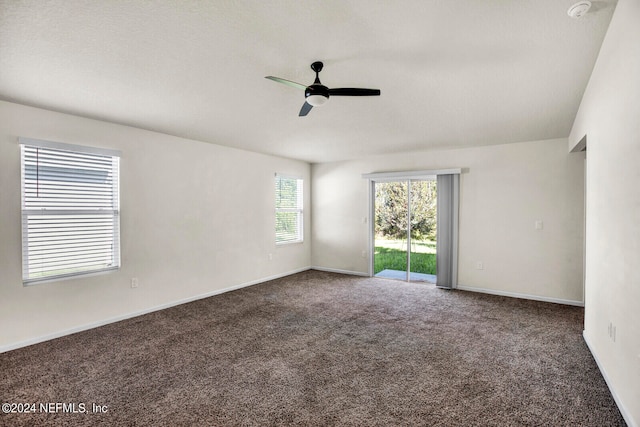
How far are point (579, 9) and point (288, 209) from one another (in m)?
5.34

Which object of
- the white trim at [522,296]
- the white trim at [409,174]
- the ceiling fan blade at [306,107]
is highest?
the ceiling fan blade at [306,107]

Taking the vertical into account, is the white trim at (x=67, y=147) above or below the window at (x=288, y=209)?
above

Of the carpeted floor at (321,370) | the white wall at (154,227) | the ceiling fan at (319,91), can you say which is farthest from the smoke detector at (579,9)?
the white wall at (154,227)

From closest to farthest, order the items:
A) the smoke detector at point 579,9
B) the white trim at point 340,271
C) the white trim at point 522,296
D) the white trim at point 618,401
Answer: the smoke detector at point 579,9, the white trim at point 618,401, the white trim at point 522,296, the white trim at point 340,271

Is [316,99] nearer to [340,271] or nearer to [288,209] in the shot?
[288,209]

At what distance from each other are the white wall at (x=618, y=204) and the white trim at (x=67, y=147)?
182 inches

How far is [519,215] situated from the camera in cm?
489

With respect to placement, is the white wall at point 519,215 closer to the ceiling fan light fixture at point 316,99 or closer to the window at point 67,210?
the ceiling fan light fixture at point 316,99

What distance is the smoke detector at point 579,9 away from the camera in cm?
165

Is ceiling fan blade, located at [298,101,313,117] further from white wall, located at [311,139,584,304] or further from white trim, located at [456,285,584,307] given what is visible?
white trim, located at [456,285,584,307]

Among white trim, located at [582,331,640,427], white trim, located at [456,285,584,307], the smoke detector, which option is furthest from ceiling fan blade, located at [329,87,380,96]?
white trim, located at [456,285,584,307]

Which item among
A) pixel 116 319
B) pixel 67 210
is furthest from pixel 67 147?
pixel 116 319

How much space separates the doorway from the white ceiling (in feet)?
6.60

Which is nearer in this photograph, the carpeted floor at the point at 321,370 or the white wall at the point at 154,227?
the carpeted floor at the point at 321,370
